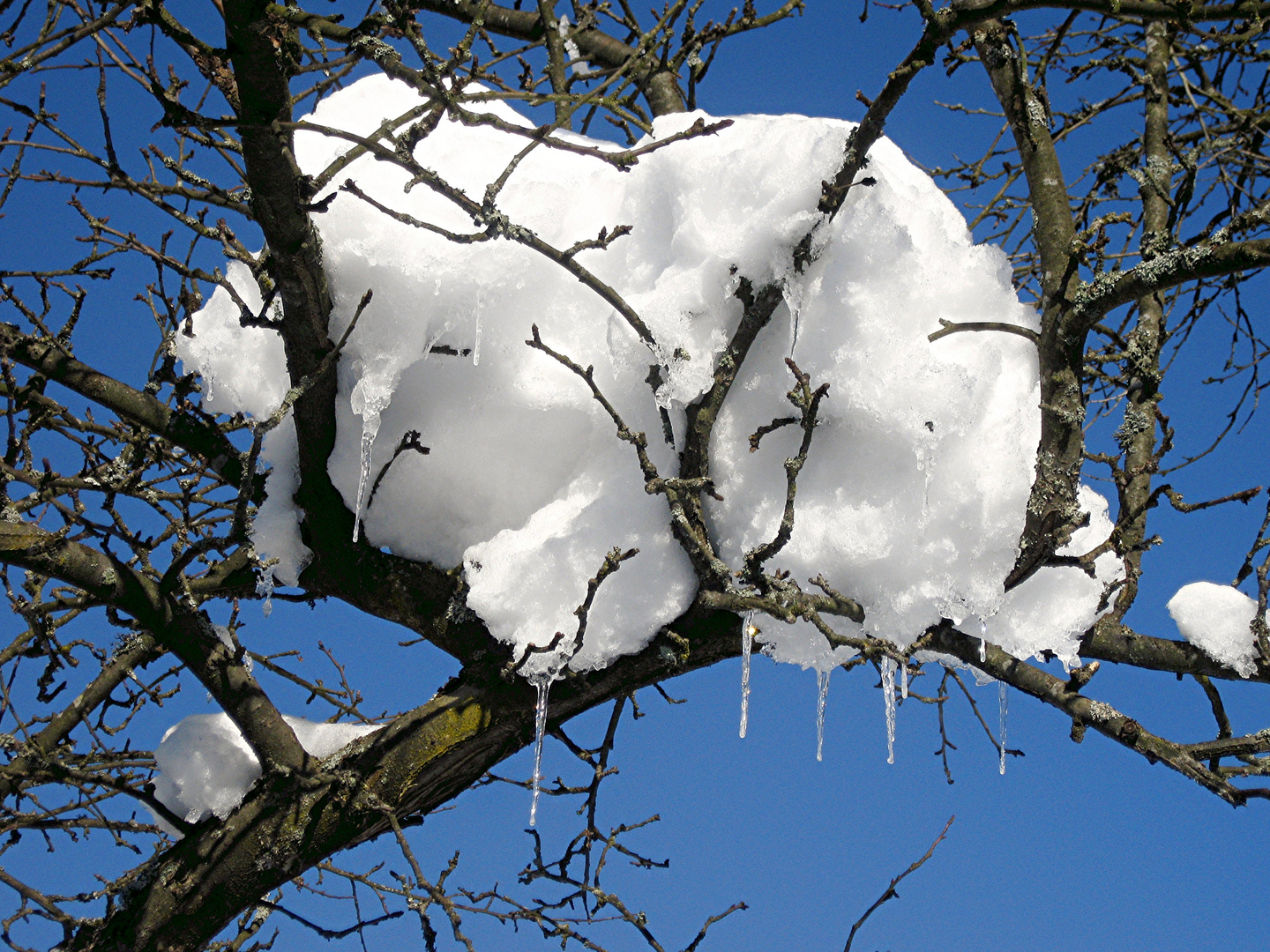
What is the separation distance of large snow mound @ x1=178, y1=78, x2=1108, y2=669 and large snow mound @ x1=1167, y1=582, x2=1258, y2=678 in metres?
0.24

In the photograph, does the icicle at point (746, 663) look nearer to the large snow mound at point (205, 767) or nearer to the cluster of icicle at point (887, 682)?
the cluster of icicle at point (887, 682)

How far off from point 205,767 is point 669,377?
5.82 ft

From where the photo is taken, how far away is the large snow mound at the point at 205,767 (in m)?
2.56

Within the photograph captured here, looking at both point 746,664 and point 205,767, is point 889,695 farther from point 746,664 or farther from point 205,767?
point 205,767

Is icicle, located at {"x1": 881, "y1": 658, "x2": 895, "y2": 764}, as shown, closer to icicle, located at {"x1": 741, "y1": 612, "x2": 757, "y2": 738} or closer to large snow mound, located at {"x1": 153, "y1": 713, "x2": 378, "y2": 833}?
icicle, located at {"x1": 741, "y1": 612, "x2": 757, "y2": 738}

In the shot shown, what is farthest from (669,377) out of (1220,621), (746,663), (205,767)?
(205,767)

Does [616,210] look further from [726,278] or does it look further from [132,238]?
[132,238]

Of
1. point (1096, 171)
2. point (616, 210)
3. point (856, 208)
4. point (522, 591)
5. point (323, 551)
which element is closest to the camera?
point (856, 208)

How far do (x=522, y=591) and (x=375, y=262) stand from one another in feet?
2.83

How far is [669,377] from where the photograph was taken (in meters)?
2.06

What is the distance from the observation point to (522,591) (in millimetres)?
2184

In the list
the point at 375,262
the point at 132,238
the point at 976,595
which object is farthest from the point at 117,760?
the point at 976,595

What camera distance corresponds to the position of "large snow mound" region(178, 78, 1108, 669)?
2.05 m

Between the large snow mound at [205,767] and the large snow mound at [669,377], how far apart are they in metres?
0.84
